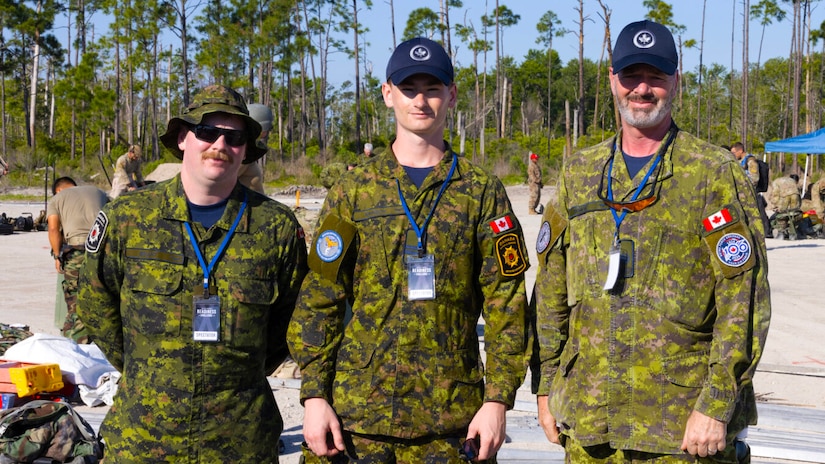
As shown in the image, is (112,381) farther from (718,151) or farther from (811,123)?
(811,123)

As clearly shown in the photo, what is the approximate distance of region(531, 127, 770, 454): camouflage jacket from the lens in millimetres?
2566

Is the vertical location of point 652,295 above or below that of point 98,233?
below

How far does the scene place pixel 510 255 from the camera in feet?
9.12

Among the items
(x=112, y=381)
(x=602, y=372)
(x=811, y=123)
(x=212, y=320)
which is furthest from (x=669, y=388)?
(x=811, y=123)

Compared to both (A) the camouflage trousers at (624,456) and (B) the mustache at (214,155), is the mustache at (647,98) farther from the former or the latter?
(B) the mustache at (214,155)

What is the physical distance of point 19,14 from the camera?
48.1 m

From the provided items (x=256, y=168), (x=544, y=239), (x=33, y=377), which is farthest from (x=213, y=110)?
(x=33, y=377)

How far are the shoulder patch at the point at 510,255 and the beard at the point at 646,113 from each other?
522 millimetres

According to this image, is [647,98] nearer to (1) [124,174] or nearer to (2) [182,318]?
(2) [182,318]

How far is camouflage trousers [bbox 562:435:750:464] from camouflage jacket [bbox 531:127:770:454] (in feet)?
0.12

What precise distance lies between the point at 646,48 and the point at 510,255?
2.55 ft

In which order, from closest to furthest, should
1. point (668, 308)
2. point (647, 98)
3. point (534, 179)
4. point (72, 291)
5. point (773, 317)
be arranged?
point (668, 308), point (647, 98), point (72, 291), point (773, 317), point (534, 179)

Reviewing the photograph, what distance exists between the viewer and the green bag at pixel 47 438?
15.3ft

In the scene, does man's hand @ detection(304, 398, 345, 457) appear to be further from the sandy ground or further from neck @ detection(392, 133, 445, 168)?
the sandy ground
